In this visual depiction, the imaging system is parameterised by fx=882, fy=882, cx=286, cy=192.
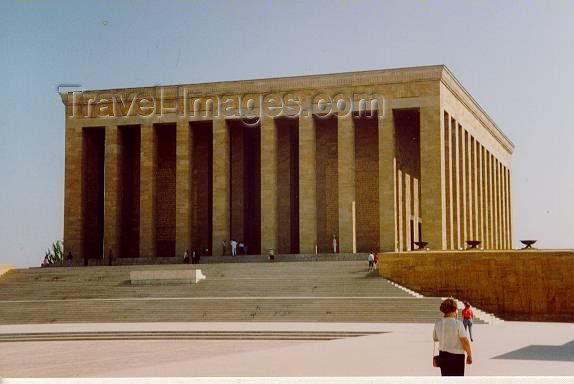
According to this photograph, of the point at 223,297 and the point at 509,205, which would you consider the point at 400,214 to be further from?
the point at 509,205

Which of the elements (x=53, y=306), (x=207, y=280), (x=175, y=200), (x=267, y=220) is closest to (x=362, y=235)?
(x=267, y=220)

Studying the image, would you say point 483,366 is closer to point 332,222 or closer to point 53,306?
point 53,306

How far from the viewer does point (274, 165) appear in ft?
128

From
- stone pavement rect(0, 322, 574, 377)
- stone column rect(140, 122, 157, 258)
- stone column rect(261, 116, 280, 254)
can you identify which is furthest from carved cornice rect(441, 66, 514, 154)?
stone pavement rect(0, 322, 574, 377)

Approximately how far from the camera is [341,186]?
37938 mm

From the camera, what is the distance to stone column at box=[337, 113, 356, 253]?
3788cm

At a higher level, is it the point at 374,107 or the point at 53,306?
the point at 374,107

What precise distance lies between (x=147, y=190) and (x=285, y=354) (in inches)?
1046

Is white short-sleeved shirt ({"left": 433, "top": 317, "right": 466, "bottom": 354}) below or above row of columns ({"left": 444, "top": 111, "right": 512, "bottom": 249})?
below

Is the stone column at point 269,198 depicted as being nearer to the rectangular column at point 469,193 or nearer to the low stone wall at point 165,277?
the low stone wall at point 165,277

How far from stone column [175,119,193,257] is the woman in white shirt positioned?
3198 cm

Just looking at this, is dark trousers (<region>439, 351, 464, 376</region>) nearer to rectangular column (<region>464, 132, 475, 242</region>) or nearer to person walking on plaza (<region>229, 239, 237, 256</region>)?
person walking on plaza (<region>229, 239, 237, 256</region>)

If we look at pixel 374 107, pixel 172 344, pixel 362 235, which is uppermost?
pixel 374 107

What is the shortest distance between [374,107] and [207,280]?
39.6 feet
